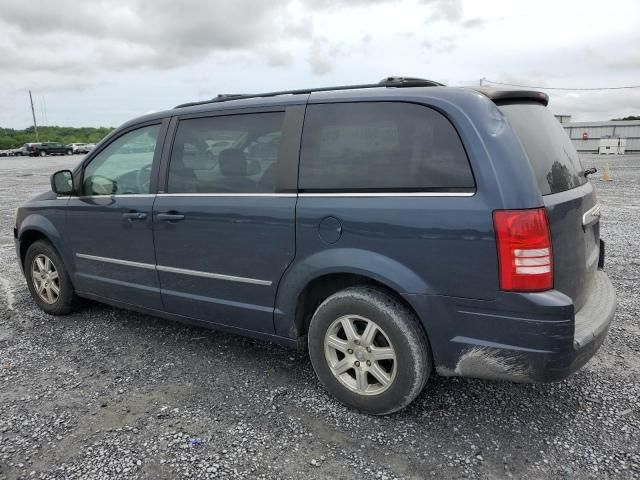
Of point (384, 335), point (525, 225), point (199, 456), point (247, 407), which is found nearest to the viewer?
point (525, 225)

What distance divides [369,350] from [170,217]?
1.69 metres

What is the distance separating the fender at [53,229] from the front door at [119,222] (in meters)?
0.12

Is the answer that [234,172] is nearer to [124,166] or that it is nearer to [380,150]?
[380,150]

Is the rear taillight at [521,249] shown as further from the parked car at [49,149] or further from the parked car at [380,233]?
the parked car at [49,149]

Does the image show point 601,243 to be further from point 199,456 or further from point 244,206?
point 199,456

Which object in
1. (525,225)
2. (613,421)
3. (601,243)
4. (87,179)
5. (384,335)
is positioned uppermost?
(87,179)

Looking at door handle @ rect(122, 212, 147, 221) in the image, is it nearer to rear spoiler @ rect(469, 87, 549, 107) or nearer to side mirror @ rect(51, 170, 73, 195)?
side mirror @ rect(51, 170, 73, 195)

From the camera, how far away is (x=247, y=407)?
3.02 m

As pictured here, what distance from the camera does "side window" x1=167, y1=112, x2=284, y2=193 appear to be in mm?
3162

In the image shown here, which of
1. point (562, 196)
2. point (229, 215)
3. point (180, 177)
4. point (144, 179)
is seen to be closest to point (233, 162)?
point (229, 215)

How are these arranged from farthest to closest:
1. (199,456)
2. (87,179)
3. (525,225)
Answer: (87,179) → (199,456) → (525,225)

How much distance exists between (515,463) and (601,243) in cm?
175

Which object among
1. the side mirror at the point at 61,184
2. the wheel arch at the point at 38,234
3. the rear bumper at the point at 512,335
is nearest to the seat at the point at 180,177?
the side mirror at the point at 61,184

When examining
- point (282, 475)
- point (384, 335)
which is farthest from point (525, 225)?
point (282, 475)
